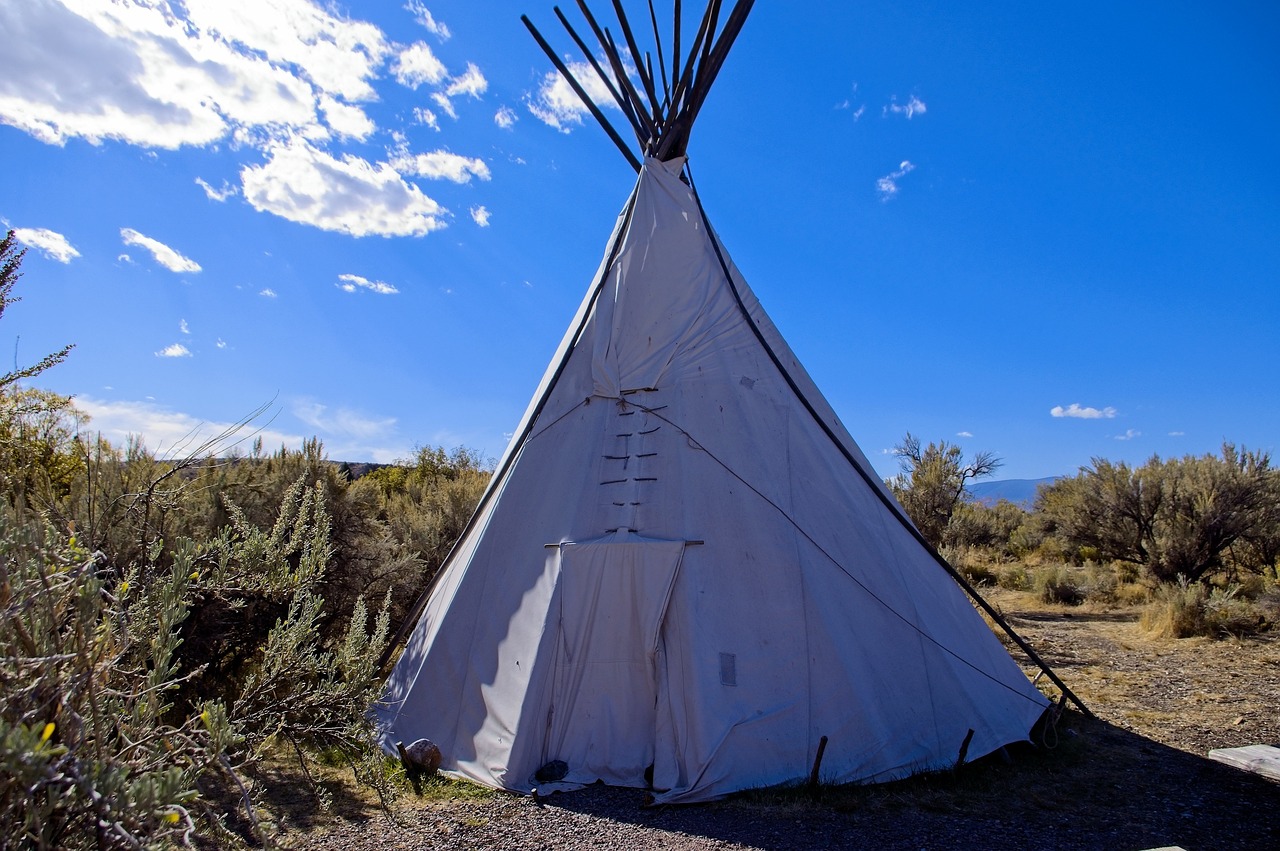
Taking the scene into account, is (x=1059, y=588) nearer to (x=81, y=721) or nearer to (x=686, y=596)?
(x=686, y=596)

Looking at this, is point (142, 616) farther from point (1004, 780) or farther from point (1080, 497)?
point (1080, 497)

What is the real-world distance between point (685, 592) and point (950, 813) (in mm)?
1850

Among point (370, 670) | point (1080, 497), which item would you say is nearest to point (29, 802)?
point (370, 670)

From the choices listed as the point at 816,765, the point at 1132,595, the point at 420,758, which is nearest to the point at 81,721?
the point at 420,758

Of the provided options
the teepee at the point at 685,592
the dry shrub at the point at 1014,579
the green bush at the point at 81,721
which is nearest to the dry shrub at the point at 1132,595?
the dry shrub at the point at 1014,579

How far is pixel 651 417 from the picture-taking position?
530 centimetres

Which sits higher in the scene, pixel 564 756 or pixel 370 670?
pixel 370 670

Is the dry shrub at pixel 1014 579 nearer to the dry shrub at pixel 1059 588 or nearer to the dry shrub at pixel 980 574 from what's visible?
the dry shrub at pixel 980 574

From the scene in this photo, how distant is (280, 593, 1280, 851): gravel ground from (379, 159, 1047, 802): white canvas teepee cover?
182mm

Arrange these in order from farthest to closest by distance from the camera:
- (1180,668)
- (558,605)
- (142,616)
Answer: (1180,668)
(558,605)
(142,616)

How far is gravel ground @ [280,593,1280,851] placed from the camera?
11.9 ft

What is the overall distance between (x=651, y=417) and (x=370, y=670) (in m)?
2.62

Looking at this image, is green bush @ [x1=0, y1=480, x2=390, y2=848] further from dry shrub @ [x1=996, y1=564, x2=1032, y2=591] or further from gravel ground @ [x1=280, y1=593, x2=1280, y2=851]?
dry shrub @ [x1=996, y1=564, x2=1032, y2=591]

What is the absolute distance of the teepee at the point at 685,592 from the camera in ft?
14.1
